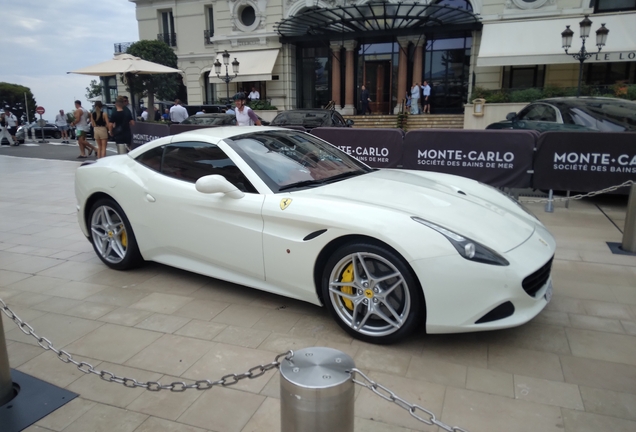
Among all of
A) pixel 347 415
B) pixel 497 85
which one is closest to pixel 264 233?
pixel 347 415

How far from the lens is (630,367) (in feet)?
10.0

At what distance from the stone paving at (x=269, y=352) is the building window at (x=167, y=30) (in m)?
30.7

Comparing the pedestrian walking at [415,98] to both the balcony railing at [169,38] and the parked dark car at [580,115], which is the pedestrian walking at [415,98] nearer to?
the parked dark car at [580,115]

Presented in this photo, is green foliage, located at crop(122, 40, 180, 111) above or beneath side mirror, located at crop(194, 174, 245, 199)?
above

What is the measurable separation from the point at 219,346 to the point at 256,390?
623 mm

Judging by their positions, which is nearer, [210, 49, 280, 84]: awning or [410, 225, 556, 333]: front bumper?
[410, 225, 556, 333]: front bumper

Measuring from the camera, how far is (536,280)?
3.17m

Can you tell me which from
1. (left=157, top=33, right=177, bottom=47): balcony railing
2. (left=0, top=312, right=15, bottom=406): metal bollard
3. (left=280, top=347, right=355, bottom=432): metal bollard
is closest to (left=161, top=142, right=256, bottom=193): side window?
(left=0, top=312, right=15, bottom=406): metal bollard

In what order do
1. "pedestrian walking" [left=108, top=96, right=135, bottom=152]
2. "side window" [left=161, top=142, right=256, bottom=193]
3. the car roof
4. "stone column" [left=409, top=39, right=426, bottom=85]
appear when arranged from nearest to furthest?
1. "side window" [left=161, top=142, right=256, bottom=193]
2. the car roof
3. "pedestrian walking" [left=108, top=96, right=135, bottom=152]
4. "stone column" [left=409, top=39, right=426, bottom=85]

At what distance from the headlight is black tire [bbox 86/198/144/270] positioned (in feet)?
10.1

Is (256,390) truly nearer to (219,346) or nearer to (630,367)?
(219,346)

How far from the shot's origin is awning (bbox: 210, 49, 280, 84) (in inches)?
1075

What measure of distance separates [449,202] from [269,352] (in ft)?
5.58

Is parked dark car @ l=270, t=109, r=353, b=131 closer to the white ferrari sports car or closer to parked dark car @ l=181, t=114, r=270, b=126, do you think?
parked dark car @ l=181, t=114, r=270, b=126
